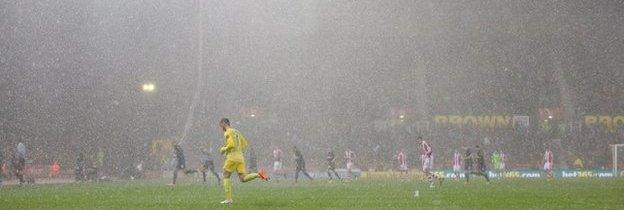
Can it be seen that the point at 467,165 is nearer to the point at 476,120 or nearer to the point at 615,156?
the point at 615,156

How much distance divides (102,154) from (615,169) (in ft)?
111

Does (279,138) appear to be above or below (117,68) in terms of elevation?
below

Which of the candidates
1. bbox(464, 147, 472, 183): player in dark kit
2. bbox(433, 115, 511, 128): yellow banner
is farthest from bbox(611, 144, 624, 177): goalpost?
bbox(464, 147, 472, 183): player in dark kit

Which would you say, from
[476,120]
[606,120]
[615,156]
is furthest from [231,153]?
[606,120]

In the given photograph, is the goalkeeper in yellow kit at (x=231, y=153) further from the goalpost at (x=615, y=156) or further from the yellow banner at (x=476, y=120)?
the yellow banner at (x=476, y=120)

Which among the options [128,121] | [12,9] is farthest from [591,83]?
[12,9]

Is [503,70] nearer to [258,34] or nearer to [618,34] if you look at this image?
[618,34]

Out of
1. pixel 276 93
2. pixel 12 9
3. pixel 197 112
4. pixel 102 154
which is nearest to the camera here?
pixel 12 9

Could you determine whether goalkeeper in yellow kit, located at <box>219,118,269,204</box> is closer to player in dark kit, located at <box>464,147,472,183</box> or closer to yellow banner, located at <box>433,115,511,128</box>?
player in dark kit, located at <box>464,147,472,183</box>

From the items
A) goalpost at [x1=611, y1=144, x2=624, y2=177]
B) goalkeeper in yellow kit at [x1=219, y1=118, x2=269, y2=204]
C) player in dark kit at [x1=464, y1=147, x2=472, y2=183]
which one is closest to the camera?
goalkeeper in yellow kit at [x1=219, y1=118, x2=269, y2=204]

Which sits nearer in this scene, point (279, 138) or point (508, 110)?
point (279, 138)

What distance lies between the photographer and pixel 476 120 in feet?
213

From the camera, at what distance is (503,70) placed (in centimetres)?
6888

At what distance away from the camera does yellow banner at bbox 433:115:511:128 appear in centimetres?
6425
